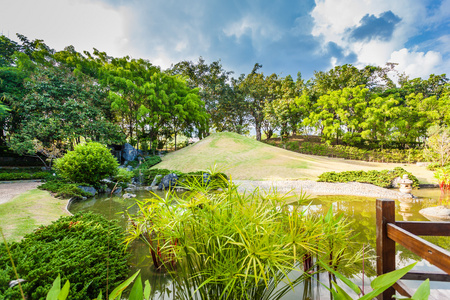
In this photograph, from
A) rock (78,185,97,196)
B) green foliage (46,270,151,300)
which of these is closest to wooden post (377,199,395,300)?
green foliage (46,270,151,300)

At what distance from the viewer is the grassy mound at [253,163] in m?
10.7

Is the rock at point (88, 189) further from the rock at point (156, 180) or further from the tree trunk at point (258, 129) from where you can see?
the tree trunk at point (258, 129)

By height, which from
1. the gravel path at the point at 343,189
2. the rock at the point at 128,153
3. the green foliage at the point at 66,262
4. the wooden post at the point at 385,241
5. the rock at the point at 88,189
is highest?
the rock at the point at 128,153

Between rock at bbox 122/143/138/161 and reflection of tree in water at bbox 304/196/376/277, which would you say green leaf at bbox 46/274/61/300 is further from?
rock at bbox 122/143/138/161

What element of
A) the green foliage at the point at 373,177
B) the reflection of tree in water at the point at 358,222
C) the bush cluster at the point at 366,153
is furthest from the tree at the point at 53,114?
the bush cluster at the point at 366,153

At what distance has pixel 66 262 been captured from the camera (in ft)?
6.67

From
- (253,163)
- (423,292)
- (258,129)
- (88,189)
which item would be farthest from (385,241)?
(258,129)

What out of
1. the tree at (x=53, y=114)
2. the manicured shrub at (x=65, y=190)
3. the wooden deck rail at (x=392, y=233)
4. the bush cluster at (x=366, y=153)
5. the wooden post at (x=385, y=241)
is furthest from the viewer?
the bush cluster at (x=366, y=153)

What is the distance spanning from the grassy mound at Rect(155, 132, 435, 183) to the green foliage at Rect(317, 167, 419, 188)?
1.10 metres

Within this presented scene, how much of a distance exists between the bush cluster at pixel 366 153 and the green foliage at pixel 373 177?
9675 millimetres

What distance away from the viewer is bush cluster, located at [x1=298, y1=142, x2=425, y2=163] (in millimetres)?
15582

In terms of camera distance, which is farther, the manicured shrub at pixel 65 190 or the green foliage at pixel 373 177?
the green foliage at pixel 373 177

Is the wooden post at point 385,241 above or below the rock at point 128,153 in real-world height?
below

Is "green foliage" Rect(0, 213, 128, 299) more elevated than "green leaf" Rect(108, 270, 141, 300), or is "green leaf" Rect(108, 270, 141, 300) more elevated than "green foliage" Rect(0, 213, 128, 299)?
"green leaf" Rect(108, 270, 141, 300)
